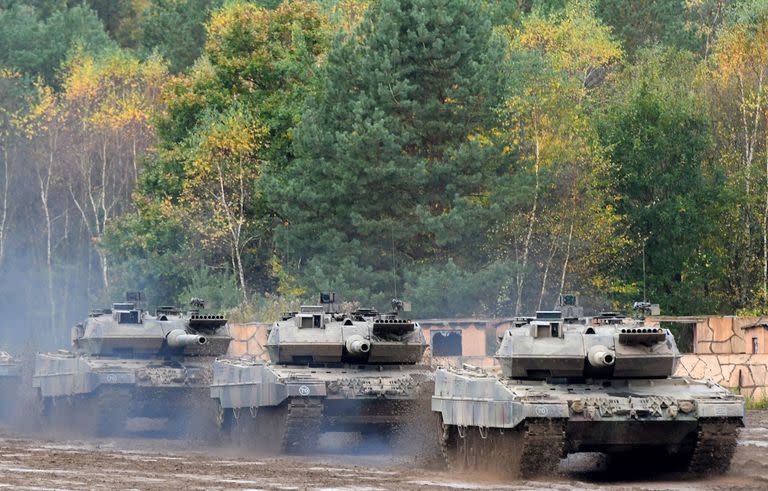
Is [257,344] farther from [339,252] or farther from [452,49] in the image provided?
[452,49]

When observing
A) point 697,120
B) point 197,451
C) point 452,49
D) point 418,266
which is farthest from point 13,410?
point 697,120

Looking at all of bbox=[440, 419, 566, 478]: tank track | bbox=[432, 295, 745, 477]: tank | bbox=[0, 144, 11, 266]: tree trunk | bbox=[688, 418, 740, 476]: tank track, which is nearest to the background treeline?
bbox=[0, 144, 11, 266]: tree trunk

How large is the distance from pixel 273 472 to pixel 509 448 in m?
2.95

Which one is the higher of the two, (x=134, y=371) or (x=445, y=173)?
(x=445, y=173)

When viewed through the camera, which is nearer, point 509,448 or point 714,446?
point 714,446

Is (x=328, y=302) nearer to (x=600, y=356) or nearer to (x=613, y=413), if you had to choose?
(x=600, y=356)

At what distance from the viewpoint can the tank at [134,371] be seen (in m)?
28.7

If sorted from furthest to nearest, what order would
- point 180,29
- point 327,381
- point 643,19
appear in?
point 180,29 → point 643,19 → point 327,381

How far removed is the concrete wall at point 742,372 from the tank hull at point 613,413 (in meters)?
12.0

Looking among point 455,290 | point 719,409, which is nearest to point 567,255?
point 455,290

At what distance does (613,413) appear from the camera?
1989 centimetres

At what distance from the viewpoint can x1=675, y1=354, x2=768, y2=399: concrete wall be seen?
1284 inches

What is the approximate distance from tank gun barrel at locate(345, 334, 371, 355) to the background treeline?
741 inches

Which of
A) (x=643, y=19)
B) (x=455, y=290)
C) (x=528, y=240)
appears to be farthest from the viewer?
(x=643, y=19)
